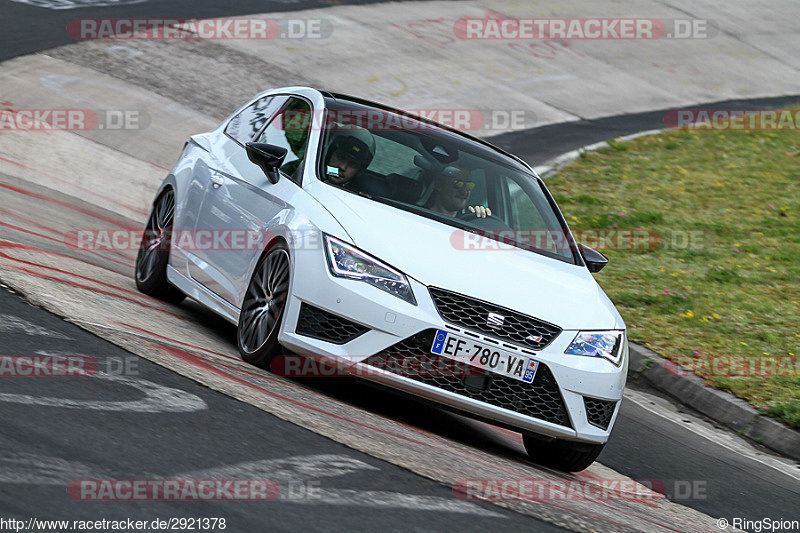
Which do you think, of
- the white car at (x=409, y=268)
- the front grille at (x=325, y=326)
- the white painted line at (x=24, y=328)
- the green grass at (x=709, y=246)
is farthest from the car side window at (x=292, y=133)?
the green grass at (x=709, y=246)

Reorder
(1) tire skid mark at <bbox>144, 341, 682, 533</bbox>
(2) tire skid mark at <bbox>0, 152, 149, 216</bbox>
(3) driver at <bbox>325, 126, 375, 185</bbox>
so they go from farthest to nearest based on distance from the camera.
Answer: (2) tire skid mark at <bbox>0, 152, 149, 216</bbox>, (3) driver at <bbox>325, 126, 375, 185</bbox>, (1) tire skid mark at <bbox>144, 341, 682, 533</bbox>

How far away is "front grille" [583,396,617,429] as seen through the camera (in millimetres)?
6352

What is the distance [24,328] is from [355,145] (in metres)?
2.33

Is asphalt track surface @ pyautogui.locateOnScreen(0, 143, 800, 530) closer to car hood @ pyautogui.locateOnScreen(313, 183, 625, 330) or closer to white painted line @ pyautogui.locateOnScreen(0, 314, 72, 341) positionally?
white painted line @ pyautogui.locateOnScreen(0, 314, 72, 341)

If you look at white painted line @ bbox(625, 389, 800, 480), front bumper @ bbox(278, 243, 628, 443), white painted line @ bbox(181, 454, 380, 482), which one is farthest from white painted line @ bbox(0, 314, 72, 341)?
white painted line @ bbox(625, 389, 800, 480)

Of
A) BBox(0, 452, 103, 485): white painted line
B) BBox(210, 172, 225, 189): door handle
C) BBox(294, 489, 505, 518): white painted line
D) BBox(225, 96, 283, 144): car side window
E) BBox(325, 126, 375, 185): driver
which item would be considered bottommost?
BBox(294, 489, 505, 518): white painted line

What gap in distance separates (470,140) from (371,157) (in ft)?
3.60

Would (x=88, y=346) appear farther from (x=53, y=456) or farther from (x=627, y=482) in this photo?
(x=627, y=482)

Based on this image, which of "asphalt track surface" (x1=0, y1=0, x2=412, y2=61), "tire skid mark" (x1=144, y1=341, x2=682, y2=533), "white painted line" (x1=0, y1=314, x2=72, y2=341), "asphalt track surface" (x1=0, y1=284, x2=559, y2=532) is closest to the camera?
"asphalt track surface" (x1=0, y1=284, x2=559, y2=532)

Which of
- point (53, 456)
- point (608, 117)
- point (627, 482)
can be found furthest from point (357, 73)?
point (53, 456)

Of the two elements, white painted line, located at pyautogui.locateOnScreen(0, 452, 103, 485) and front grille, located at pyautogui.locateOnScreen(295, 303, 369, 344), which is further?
front grille, located at pyautogui.locateOnScreen(295, 303, 369, 344)

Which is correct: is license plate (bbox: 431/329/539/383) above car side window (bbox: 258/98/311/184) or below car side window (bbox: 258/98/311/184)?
below

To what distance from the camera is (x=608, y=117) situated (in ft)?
75.4

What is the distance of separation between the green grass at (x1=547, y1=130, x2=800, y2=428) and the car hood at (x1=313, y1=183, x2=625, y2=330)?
117 inches
